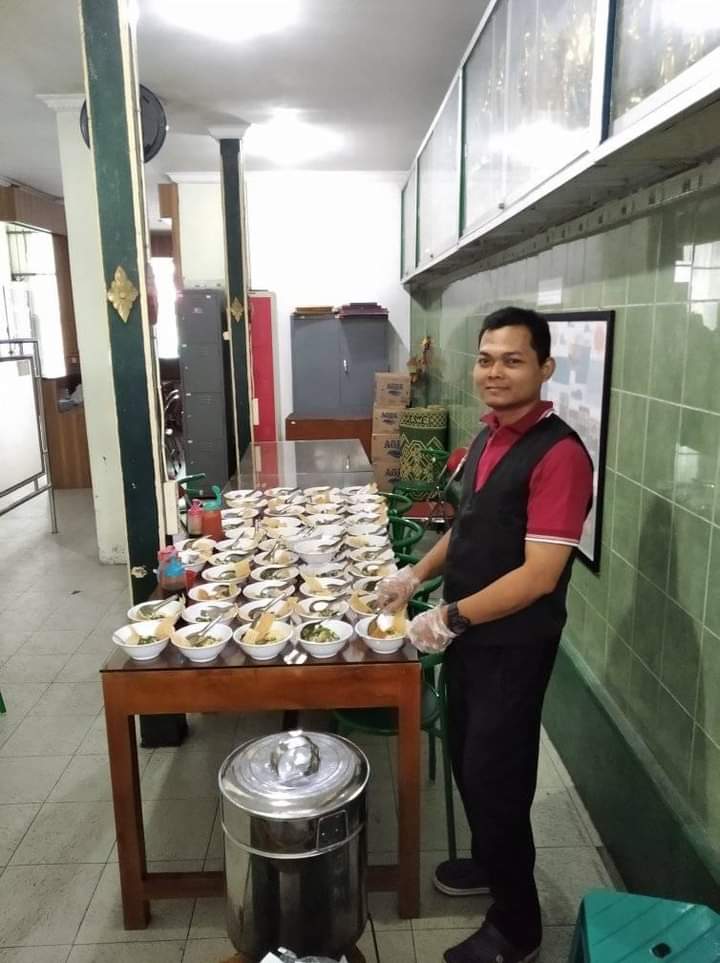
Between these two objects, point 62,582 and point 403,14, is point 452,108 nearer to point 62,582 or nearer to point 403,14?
point 403,14

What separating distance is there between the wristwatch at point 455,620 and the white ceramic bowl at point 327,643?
1.07 feet

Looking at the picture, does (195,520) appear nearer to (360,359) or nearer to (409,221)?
(409,221)

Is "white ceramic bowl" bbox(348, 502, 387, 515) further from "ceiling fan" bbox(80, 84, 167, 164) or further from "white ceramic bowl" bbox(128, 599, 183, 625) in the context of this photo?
"ceiling fan" bbox(80, 84, 167, 164)

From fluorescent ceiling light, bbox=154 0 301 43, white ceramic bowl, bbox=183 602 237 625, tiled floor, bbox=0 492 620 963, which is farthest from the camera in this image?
fluorescent ceiling light, bbox=154 0 301 43

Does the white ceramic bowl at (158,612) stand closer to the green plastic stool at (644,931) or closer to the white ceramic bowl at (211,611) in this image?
the white ceramic bowl at (211,611)

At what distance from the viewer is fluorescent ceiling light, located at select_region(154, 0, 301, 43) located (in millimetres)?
3420

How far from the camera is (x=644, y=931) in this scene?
1471mm

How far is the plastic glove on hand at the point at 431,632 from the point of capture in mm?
1740

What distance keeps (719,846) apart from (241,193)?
17.1ft

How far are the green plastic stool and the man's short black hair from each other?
1.22 m

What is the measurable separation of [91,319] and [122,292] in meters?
2.82

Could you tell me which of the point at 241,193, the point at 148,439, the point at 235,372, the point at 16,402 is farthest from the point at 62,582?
the point at 241,193

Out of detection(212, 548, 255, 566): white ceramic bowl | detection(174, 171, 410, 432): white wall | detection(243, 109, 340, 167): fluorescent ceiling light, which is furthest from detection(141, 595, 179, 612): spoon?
detection(174, 171, 410, 432): white wall

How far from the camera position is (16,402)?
5383mm
